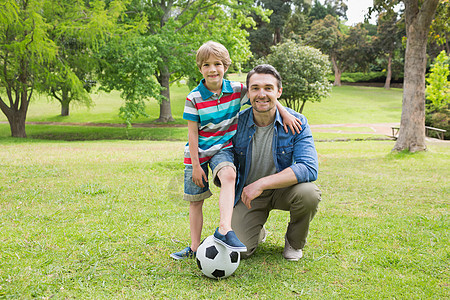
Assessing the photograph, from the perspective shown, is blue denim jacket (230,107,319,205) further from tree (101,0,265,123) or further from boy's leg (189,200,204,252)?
tree (101,0,265,123)

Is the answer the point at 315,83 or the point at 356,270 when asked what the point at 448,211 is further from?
the point at 315,83

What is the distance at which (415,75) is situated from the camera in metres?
10.1

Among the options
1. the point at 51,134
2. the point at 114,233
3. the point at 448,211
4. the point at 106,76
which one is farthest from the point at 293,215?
the point at 51,134

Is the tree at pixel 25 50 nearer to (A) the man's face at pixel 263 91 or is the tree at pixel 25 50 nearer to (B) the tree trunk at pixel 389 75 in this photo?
(A) the man's face at pixel 263 91

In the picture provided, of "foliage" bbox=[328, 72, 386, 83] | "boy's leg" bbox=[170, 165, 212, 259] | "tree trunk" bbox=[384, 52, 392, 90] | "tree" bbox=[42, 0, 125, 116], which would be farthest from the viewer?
"foliage" bbox=[328, 72, 386, 83]

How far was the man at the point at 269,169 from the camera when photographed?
3.12m

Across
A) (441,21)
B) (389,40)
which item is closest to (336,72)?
(389,40)

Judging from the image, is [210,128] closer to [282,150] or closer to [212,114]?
[212,114]

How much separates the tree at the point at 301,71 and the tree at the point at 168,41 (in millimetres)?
3418

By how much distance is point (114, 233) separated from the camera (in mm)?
3900

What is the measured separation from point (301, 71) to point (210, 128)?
72.4ft

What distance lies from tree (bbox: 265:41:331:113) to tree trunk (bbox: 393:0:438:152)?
521 inches

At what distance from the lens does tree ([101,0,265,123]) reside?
17.9 meters

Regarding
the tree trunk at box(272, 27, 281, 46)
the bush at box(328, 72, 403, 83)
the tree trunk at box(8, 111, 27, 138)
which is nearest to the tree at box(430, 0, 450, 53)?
the tree trunk at box(8, 111, 27, 138)
